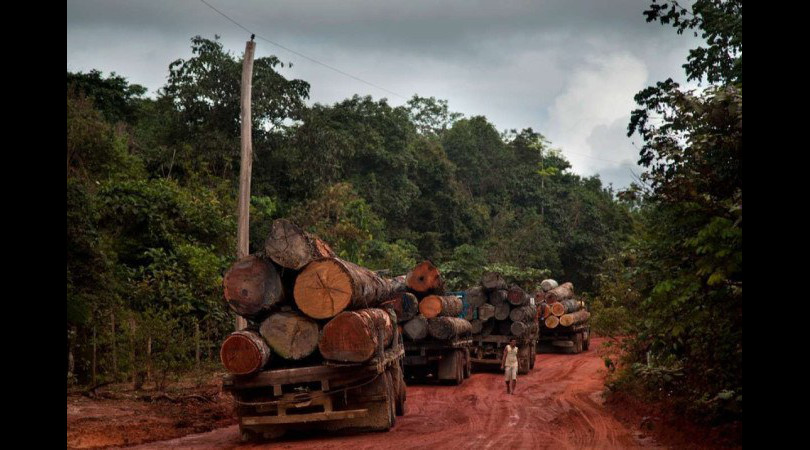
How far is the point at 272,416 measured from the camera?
11.1 m

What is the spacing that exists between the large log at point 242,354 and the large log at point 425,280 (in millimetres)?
10017

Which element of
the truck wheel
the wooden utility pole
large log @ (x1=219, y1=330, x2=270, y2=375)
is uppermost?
the wooden utility pole

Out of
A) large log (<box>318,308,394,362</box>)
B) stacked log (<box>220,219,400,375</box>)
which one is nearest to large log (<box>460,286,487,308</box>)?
stacked log (<box>220,219,400,375</box>)

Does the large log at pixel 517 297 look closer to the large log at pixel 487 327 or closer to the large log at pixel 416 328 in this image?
the large log at pixel 487 327

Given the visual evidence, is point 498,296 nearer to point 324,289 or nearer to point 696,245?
point 324,289

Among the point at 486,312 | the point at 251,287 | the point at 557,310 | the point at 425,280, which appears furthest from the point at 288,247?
the point at 557,310

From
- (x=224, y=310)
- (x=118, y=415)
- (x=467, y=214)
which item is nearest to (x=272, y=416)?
(x=118, y=415)

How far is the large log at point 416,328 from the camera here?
19703mm

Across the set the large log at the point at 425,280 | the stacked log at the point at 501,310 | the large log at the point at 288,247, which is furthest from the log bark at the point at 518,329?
the large log at the point at 288,247

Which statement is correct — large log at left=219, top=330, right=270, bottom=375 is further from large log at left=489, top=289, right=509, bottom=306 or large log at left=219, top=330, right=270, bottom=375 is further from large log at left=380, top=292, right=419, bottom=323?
large log at left=489, top=289, right=509, bottom=306

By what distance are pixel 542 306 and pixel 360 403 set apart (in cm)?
2116

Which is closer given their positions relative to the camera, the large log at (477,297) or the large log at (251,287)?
the large log at (251,287)

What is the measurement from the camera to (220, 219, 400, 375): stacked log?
1102 cm

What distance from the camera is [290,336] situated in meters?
11.1
